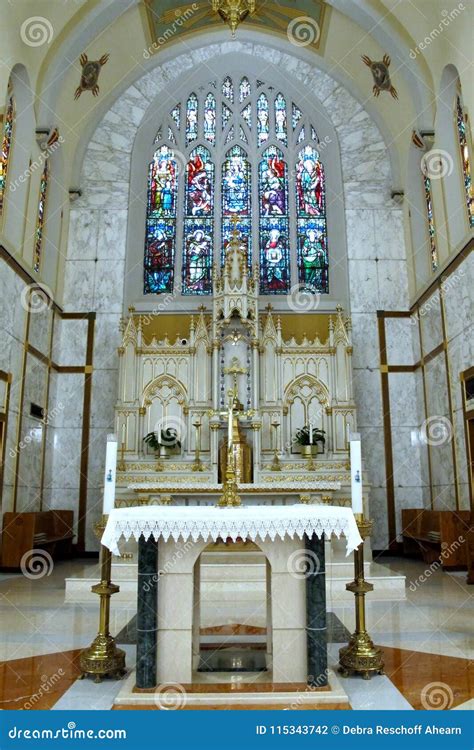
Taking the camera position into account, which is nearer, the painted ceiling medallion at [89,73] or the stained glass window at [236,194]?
the painted ceiling medallion at [89,73]

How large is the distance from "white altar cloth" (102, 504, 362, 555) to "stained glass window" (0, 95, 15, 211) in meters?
8.81

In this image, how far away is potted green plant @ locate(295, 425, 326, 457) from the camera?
1227cm

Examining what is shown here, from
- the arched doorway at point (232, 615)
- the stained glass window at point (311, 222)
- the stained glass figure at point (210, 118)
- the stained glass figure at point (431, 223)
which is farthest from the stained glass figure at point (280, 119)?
the arched doorway at point (232, 615)

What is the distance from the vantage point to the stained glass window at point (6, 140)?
37.0 ft

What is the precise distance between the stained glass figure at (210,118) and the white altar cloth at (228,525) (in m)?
13.9

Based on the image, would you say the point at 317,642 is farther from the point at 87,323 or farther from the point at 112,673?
the point at 87,323

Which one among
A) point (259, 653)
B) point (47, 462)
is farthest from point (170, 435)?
point (259, 653)

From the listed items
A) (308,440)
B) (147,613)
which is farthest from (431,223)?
(147,613)

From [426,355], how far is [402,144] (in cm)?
522

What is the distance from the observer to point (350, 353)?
13117 mm

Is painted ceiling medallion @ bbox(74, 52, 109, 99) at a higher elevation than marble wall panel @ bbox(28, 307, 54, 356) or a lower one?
higher

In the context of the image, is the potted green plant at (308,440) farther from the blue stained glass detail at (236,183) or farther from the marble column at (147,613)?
the marble column at (147,613)

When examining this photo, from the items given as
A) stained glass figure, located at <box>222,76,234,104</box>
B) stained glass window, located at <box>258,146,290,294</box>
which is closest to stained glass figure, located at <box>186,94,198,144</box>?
stained glass figure, located at <box>222,76,234,104</box>

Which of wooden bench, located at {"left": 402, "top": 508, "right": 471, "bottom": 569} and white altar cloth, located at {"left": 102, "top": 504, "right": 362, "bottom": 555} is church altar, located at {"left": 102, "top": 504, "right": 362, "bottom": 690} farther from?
wooden bench, located at {"left": 402, "top": 508, "right": 471, "bottom": 569}
